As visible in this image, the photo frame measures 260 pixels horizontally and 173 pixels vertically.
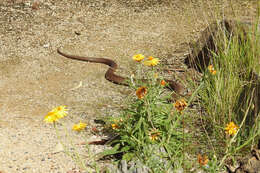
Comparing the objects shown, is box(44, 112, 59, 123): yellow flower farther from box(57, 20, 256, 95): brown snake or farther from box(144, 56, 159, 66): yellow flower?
box(57, 20, 256, 95): brown snake

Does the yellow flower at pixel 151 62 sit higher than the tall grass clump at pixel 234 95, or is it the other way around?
the yellow flower at pixel 151 62

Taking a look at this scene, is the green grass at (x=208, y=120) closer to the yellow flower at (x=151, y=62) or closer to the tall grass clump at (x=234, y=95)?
the tall grass clump at (x=234, y=95)

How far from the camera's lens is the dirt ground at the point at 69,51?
335 cm

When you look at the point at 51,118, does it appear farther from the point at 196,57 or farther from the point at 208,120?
the point at 196,57

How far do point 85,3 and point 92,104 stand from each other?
380 cm

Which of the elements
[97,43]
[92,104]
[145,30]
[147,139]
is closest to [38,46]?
[97,43]

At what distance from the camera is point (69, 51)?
5.86 metres

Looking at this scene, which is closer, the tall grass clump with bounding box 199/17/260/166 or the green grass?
the green grass

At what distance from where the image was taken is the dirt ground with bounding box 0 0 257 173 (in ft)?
11.0

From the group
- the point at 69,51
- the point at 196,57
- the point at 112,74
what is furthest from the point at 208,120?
the point at 69,51

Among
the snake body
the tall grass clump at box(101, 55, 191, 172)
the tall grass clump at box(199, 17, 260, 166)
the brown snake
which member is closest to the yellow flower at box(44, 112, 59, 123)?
the tall grass clump at box(101, 55, 191, 172)

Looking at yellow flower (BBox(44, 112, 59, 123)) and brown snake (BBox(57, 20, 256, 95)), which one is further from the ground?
yellow flower (BBox(44, 112, 59, 123))

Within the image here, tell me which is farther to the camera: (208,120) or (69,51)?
(69,51)

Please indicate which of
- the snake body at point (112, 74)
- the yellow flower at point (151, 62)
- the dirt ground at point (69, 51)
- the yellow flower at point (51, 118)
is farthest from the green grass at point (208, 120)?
the yellow flower at point (51, 118)
